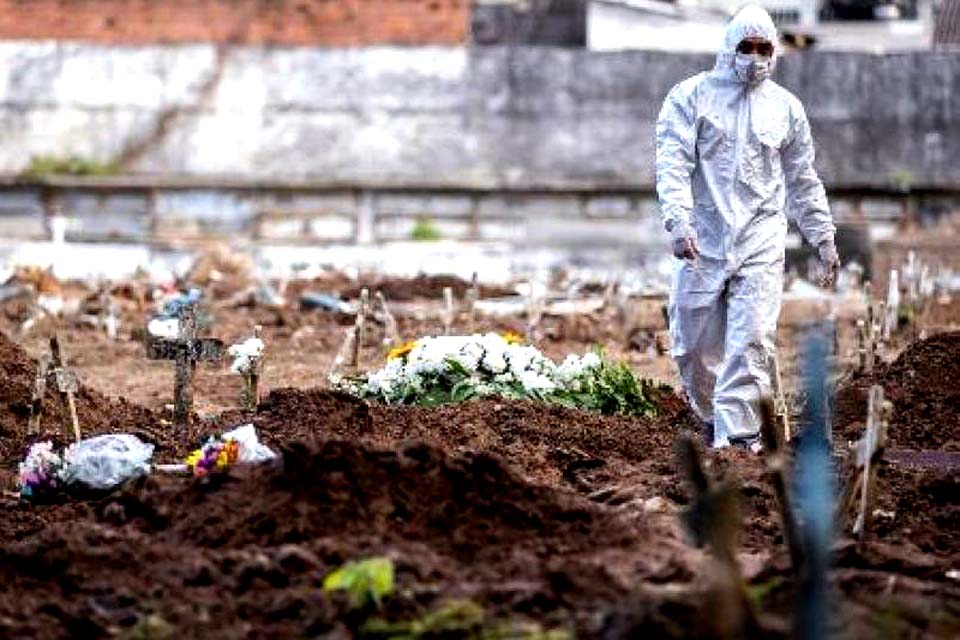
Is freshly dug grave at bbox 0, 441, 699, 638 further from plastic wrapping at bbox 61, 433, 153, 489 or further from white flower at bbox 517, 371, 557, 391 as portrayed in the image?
white flower at bbox 517, 371, 557, 391

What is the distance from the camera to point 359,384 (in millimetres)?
14156

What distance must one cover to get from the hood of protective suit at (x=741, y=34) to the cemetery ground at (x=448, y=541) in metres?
1.91

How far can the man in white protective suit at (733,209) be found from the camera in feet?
42.5

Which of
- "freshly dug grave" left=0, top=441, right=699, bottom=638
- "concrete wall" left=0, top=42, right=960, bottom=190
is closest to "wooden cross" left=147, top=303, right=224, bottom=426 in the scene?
"freshly dug grave" left=0, top=441, right=699, bottom=638

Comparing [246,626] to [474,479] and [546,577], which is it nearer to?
[546,577]

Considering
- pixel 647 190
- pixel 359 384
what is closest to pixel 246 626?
pixel 359 384

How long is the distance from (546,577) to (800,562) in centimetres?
76

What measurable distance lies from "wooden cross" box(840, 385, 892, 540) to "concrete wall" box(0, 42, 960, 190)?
2285 centimetres

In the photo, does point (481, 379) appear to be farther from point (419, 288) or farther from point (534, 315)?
point (419, 288)

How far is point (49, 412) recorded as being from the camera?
1369 centimetres

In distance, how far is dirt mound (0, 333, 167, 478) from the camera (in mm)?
12938

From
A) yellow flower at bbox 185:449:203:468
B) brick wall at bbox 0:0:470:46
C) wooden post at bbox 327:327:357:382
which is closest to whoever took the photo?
yellow flower at bbox 185:449:203:468

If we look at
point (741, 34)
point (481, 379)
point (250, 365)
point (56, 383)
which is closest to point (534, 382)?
point (481, 379)

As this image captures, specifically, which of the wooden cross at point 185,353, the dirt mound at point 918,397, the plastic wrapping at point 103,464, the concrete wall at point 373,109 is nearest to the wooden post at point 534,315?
the dirt mound at point 918,397
